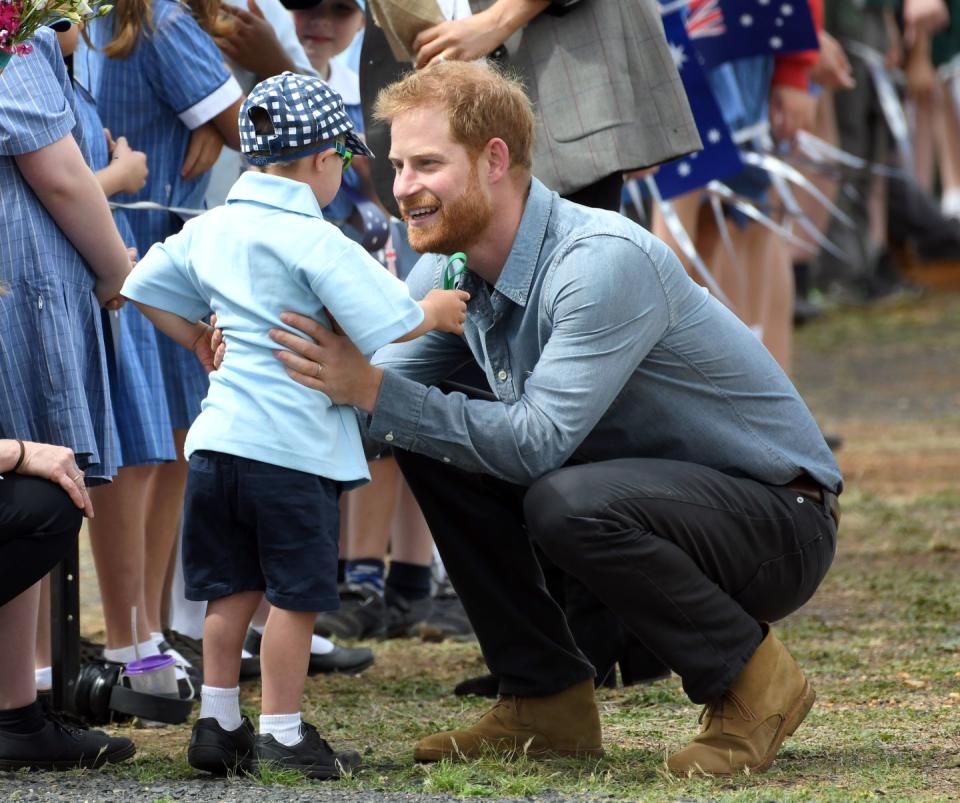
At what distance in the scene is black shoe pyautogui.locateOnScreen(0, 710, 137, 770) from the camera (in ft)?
10.5

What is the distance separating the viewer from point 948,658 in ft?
13.4

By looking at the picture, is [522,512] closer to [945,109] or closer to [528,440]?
[528,440]

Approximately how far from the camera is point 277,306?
9.94ft

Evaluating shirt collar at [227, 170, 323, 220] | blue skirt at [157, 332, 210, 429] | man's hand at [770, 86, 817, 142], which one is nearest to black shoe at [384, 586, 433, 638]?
blue skirt at [157, 332, 210, 429]

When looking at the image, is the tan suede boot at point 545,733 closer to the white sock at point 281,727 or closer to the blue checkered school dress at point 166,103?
the white sock at point 281,727

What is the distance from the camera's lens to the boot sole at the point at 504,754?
10.7ft

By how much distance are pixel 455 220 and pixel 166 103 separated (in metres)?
1.11

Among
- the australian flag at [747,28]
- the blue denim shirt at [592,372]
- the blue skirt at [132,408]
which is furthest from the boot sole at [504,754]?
the australian flag at [747,28]

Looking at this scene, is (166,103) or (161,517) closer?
(166,103)

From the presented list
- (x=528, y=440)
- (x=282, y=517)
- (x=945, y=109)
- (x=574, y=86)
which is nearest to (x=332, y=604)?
(x=282, y=517)

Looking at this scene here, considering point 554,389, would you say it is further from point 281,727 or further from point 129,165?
point 129,165

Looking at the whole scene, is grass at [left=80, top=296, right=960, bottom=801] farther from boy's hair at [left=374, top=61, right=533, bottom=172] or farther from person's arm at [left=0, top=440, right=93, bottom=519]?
boy's hair at [left=374, top=61, right=533, bottom=172]

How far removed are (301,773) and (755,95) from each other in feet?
12.6

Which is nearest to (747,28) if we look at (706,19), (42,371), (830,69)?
(706,19)
